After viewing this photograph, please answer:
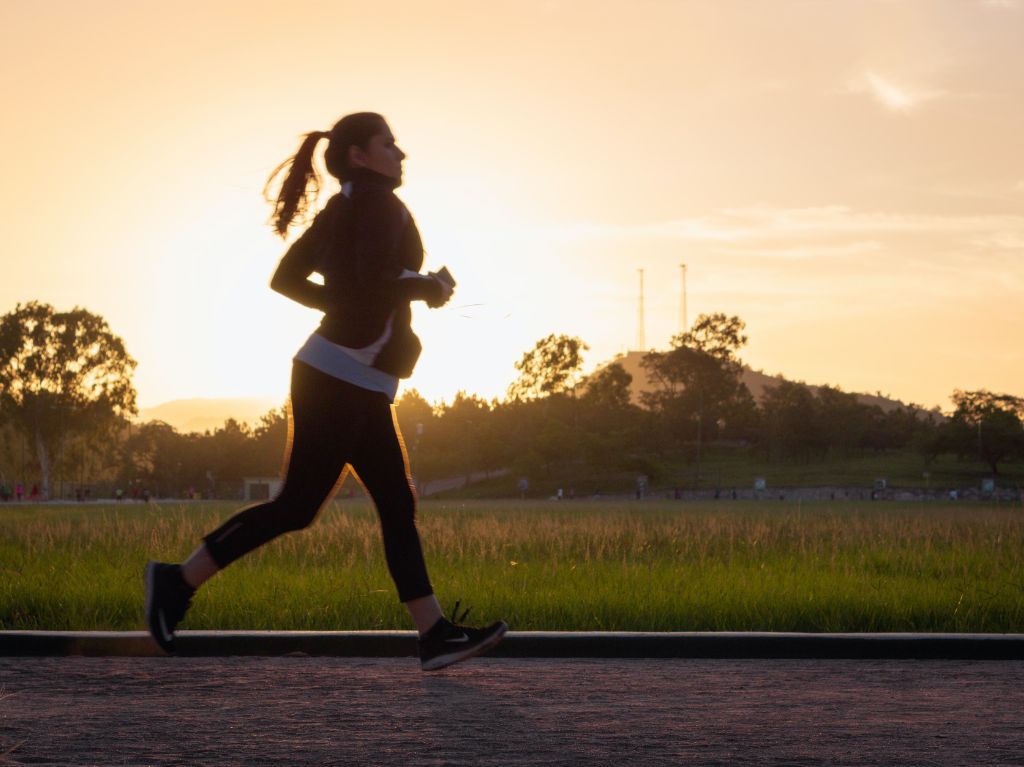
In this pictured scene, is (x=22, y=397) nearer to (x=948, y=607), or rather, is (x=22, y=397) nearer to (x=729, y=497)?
(x=729, y=497)

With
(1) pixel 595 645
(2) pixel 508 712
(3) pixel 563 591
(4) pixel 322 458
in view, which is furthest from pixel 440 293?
(3) pixel 563 591

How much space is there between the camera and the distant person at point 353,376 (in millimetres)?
4660

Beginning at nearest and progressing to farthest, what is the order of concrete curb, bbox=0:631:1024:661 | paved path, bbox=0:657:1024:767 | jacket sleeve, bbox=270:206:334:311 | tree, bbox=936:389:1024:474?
1. paved path, bbox=0:657:1024:767
2. jacket sleeve, bbox=270:206:334:311
3. concrete curb, bbox=0:631:1024:661
4. tree, bbox=936:389:1024:474

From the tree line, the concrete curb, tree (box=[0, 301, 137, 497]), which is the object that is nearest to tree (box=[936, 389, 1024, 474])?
the tree line

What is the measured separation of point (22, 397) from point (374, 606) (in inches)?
2752

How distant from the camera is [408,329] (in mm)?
4773

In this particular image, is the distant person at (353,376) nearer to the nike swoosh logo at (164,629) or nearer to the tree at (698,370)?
the nike swoosh logo at (164,629)

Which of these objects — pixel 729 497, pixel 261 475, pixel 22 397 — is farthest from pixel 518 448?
pixel 22 397

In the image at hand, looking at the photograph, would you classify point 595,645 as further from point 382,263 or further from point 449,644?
point 382,263

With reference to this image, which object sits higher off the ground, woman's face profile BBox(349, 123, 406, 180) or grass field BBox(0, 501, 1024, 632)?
woman's face profile BBox(349, 123, 406, 180)

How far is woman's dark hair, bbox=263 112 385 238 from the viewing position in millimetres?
4898

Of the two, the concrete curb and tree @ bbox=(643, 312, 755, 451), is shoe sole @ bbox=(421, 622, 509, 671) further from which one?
tree @ bbox=(643, 312, 755, 451)

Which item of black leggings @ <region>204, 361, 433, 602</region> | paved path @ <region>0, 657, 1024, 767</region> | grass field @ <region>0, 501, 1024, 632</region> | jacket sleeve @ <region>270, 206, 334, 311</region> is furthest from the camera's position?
grass field @ <region>0, 501, 1024, 632</region>

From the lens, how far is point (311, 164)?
4.95 metres
